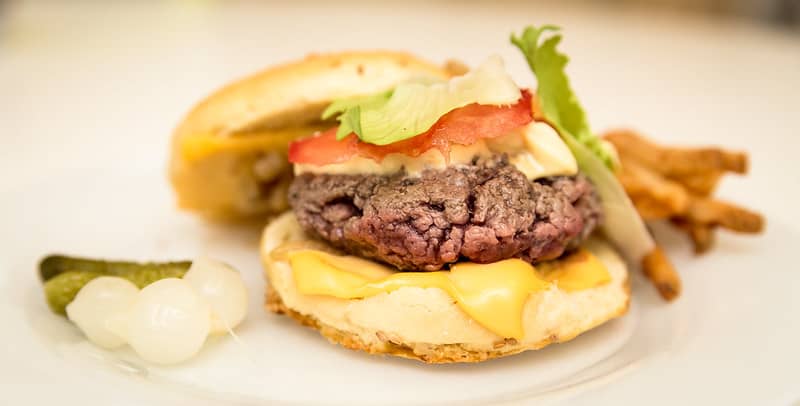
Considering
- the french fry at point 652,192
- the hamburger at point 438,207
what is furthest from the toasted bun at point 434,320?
the french fry at point 652,192

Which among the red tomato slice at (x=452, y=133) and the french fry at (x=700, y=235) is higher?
the red tomato slice at (x=452, y=133)

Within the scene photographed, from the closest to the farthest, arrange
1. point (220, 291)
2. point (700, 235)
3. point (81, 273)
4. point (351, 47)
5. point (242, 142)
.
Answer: point (220, 291) < point (81, 273) < point (242, 142) < point (700, 235) < point (351, 47)

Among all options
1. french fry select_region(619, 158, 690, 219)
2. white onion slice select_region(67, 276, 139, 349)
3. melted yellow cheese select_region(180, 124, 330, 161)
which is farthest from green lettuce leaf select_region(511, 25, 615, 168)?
white onion slice select_region(67, 276, 139, 349)

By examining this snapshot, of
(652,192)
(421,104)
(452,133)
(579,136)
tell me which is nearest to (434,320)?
(452,133)

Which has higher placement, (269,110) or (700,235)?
(269,110)

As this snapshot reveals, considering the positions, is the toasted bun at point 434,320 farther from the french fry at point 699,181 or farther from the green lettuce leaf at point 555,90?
the french fry at point 699,181

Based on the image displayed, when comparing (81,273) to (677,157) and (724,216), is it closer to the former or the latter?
(677,157)

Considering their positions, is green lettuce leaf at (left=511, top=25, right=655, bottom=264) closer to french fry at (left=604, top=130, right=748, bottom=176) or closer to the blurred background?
the blurred background
